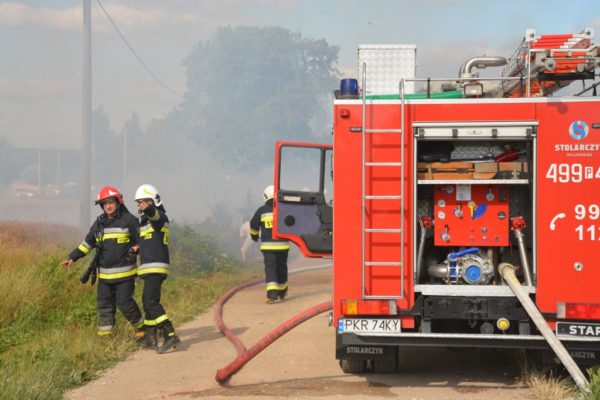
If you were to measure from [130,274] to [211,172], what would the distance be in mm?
45862

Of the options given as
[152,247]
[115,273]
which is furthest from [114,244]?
[152,247]

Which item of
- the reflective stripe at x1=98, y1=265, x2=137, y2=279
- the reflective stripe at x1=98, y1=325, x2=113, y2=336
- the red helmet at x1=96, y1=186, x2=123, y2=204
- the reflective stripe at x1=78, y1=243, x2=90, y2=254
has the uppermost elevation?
the red helmet at x1=96, y1=186, x2=123, y2=204

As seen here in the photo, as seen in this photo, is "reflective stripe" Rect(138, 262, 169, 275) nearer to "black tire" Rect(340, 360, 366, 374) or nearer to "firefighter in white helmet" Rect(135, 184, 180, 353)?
"firefighter in white helmet" Rect(135, 184, 180, 353)

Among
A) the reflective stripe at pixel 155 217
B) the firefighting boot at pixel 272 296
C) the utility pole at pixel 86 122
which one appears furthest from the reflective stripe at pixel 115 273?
the utility pole at pixel 86 122

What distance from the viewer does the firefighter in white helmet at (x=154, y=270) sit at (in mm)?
8883

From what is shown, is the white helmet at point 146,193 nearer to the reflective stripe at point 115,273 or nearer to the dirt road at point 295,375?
the reflective stripe at point 115,273

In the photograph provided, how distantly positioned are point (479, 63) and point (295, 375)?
3604 millimetres

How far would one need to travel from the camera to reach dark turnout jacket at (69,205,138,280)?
894cm

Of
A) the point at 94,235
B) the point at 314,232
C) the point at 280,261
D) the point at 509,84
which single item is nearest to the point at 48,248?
the point at 280,261

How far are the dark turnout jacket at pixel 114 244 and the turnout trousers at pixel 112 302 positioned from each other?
87 mm

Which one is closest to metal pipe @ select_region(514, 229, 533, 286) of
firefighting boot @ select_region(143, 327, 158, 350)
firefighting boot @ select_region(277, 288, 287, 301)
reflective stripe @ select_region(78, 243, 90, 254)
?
firefighting boot @ select_region(143, 327, 158, 350)

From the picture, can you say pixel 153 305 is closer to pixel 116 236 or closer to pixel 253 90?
pixel 116 236

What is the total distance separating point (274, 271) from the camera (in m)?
12.9

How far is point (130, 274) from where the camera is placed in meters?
9.00
